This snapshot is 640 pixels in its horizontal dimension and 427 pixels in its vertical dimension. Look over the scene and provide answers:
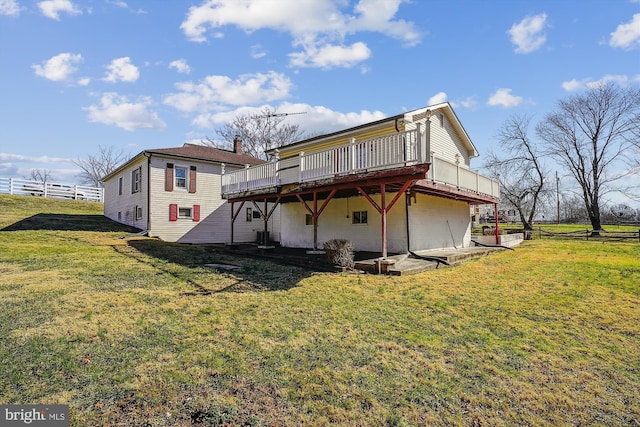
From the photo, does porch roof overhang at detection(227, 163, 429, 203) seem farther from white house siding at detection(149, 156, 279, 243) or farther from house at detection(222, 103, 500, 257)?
white house siding at detection(149, 156, 279, 243)

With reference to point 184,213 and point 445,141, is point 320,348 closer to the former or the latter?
point 445,141

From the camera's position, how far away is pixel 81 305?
5.52 meters

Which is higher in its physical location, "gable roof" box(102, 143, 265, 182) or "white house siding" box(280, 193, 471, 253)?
"gable roof" box(102, 143, 265, 182)

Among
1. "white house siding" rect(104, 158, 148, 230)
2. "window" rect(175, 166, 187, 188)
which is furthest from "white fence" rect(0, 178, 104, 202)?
"window" rect(175, 166, 187, 188)

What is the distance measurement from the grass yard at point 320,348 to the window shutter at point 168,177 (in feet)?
30.6

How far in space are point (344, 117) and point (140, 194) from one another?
35.9m

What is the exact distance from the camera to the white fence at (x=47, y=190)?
25.8 meters

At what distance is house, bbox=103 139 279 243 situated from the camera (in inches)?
671

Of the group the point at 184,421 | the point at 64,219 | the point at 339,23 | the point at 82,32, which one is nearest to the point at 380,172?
the point at 339,23

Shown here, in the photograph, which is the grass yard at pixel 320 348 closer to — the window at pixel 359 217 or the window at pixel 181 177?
the window at pixel 359 217

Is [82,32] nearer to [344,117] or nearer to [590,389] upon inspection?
[590,389]

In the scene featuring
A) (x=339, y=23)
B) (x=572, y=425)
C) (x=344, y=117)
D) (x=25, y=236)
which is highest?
(x=344, y=117)

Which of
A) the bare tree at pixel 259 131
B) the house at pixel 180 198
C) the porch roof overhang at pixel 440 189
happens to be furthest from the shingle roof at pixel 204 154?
the bare tree at pixel 259 131

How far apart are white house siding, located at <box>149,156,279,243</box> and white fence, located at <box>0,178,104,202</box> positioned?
18.0m
